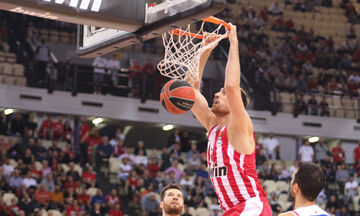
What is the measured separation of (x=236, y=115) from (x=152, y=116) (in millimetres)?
14088

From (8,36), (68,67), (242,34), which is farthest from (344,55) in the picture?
(8,36)

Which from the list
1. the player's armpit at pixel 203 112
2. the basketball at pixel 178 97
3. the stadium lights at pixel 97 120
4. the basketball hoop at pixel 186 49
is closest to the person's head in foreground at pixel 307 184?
the player's armpit at pixel 203 112

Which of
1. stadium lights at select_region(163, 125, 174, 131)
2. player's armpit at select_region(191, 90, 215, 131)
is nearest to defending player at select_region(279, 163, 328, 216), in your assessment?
player's armpit at select_region(191, 90, 215, 131)

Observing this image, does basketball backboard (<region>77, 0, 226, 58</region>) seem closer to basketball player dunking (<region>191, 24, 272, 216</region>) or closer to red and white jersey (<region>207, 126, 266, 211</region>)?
basketball player dunking (<region>191, 24, 272, 216</region>)

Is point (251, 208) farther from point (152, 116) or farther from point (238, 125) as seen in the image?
point (152, 116)

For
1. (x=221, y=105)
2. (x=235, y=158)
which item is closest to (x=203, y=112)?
(x=221, y=105)

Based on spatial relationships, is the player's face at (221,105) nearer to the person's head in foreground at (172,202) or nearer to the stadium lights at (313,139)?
the person's head in foreground at (172,202)

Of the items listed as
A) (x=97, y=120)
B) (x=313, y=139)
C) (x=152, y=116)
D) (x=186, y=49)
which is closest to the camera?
(x=186, y=49)

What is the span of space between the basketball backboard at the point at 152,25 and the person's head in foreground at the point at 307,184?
4.32 ft

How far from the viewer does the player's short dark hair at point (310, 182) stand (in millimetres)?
4621

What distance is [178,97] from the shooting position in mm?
6242

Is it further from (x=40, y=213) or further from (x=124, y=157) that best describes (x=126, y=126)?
(x=40, y=213)

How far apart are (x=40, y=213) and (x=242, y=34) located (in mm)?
10826

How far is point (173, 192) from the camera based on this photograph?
6949mm
